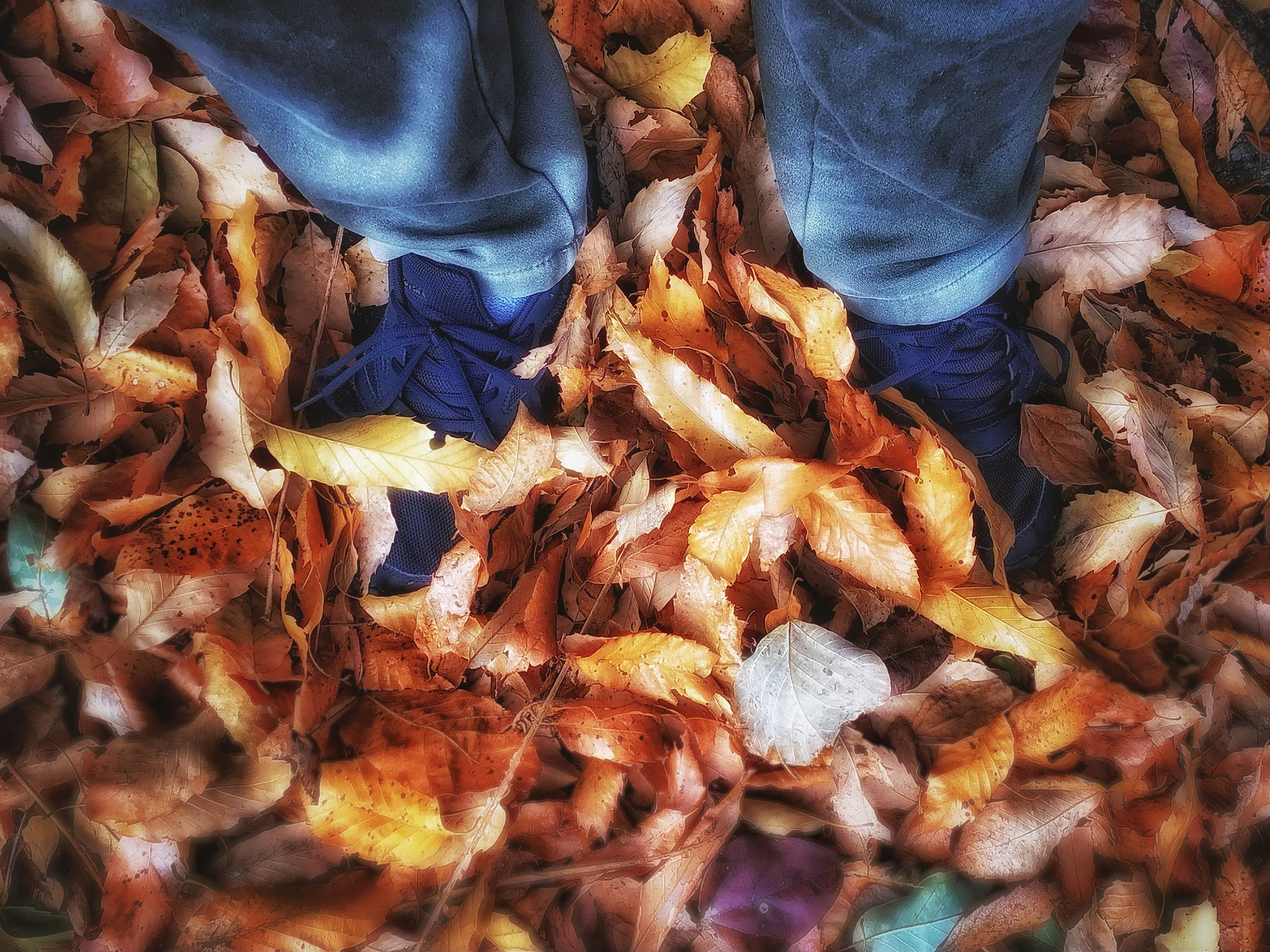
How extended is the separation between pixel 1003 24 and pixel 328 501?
683 mm

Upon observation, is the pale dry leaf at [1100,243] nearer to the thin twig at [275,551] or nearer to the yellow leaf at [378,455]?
the yellow leaf at [378,455]

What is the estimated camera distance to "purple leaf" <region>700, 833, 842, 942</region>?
0.79 metres

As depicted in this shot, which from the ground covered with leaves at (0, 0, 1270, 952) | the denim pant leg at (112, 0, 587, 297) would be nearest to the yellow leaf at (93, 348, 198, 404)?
the ground covered with leaves at (0, 0, 1270, 952)

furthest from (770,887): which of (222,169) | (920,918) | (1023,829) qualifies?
(222,169)

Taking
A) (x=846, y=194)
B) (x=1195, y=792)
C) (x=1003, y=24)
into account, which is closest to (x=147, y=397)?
(x=846, y=194)

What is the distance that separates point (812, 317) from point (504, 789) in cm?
52

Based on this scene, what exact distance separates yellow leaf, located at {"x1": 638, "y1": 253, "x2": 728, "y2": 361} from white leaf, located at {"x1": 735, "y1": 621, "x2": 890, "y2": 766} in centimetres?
27

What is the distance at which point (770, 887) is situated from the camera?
792mm

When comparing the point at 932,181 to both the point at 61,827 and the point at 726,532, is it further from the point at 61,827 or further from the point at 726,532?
the point at 61,827

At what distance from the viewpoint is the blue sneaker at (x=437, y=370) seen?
2.57 ft

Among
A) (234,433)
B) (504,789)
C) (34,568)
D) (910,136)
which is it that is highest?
(910,136)

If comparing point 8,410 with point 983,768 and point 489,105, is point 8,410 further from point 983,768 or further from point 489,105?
point 983,768

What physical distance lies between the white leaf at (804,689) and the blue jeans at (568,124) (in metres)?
0.32

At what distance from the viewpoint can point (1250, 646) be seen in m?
0.82
